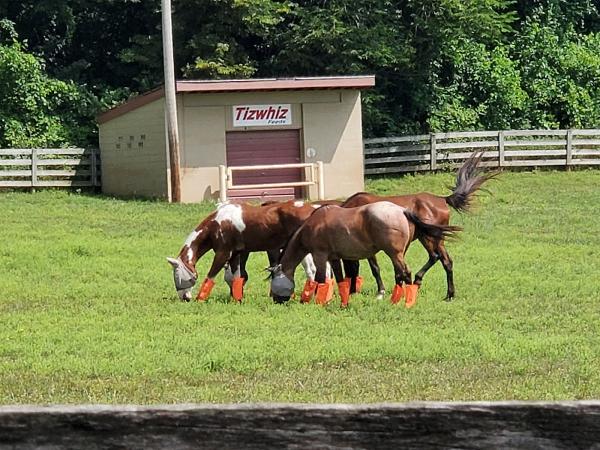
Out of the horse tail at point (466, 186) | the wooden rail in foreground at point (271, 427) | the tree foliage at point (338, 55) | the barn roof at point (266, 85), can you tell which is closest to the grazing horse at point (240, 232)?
the horse tail at point (466, 186)

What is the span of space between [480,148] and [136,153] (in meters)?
9.41

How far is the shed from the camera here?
79.6ft

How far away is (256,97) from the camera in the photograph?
24.6 m

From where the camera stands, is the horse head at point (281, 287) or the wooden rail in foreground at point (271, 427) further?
the horse head at point (281, 287)

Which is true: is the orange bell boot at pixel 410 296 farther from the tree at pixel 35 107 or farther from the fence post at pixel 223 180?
the tree at pixel 35 107

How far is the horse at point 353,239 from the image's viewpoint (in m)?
11.1

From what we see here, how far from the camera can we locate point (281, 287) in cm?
1114

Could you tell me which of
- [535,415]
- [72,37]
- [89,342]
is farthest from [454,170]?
[535,415]

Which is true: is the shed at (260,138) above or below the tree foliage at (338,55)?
below

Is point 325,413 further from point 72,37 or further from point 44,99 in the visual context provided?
point 72,37

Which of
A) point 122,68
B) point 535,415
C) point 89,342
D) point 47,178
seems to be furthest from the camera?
point 122,68

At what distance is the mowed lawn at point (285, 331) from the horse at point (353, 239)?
29cm

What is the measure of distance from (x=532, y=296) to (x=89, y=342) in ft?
17.1

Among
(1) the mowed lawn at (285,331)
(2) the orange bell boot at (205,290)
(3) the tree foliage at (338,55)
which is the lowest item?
(1) the mowed lawn at (285,331)
